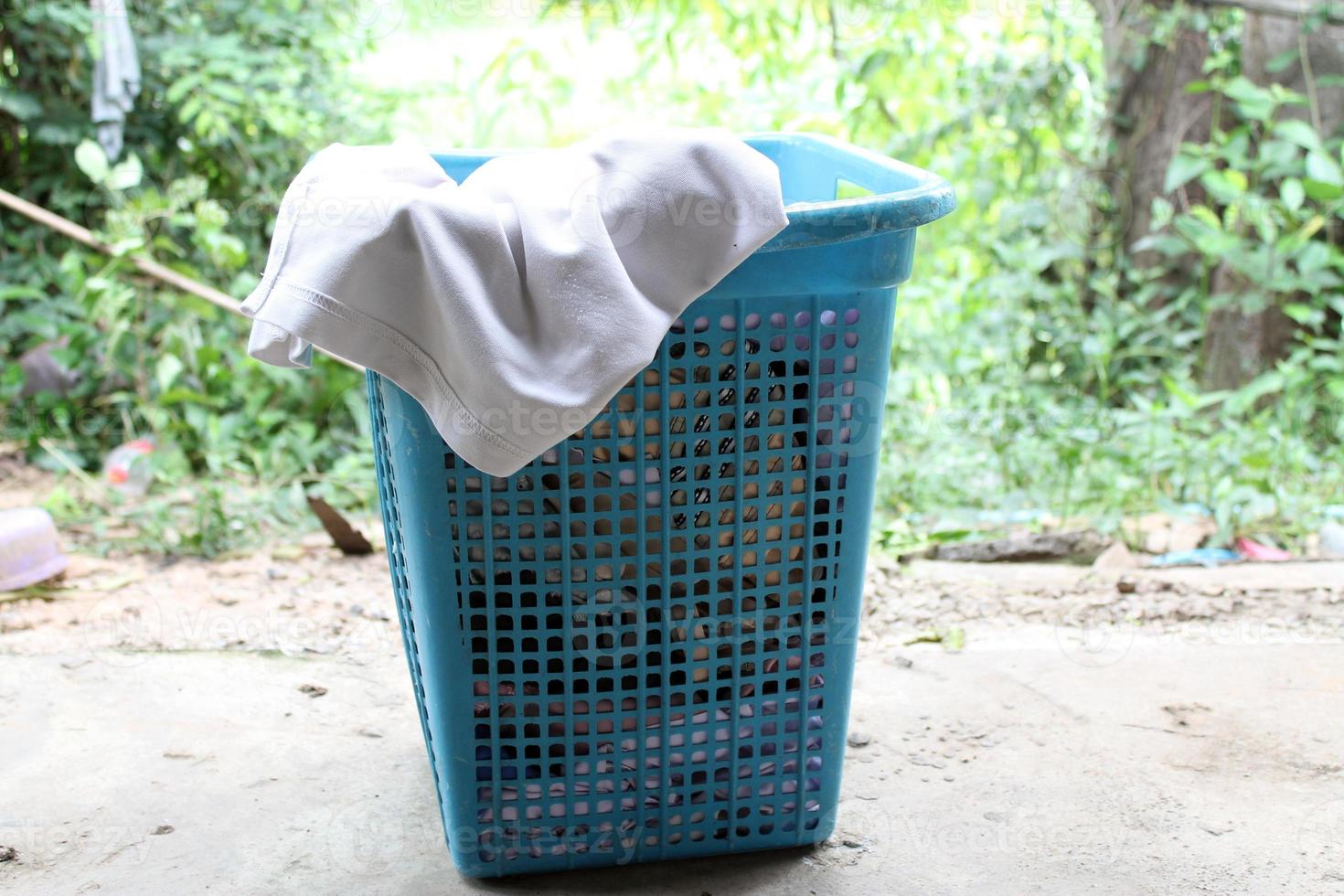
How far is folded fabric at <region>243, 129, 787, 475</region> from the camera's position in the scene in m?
1.26

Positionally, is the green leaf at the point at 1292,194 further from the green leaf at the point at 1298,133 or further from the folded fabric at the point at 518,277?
the folded fabric at the point at 518,277

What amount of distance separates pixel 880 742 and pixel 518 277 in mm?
1033

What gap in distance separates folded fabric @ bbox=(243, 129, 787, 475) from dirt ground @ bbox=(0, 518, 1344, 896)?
26.9 inches

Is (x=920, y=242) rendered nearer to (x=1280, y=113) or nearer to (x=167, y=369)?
(x=1280, y=113)

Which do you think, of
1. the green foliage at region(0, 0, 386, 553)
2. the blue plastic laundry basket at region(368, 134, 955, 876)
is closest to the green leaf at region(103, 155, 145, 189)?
the green foliage at region(0, 0, 386, 553)

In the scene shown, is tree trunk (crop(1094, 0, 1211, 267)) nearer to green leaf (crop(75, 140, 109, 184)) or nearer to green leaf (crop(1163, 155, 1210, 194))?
green leaf (crop(1163, 155, 1210, 194))

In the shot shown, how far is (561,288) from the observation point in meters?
1.27

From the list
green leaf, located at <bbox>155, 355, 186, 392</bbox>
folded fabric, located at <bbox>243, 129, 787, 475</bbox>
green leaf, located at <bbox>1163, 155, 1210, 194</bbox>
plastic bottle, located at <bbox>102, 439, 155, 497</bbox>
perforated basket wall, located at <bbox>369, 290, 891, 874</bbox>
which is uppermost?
folded fabric, located at <bbox>243, 129, 787, 475</bbox>

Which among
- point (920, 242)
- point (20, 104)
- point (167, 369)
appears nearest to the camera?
point (167, 369)

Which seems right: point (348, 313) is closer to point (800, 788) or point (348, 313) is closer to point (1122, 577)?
point (800, 788)

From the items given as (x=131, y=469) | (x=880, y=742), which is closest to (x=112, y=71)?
(x=131, y=469)

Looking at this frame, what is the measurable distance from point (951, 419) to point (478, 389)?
2.41 metres

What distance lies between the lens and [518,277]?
1.29 metres

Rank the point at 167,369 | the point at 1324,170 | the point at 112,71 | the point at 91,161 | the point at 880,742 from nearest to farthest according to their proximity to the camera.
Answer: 1. the point at 880,742
2. the point at 1324,170
3. the point at 167,369
4. the point at 91,161
5. the point at 112,71
